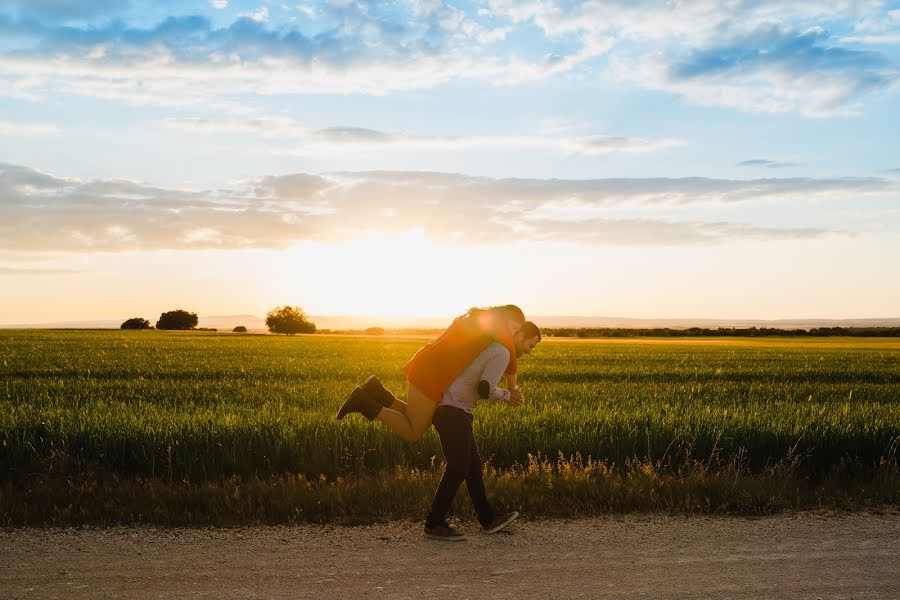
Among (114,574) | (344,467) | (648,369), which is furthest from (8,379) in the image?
(648,369)

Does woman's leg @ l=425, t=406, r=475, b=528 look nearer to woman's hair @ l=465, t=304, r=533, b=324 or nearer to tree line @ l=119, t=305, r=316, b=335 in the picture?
woman's hair @ l=465, t=304, r=533, b=324

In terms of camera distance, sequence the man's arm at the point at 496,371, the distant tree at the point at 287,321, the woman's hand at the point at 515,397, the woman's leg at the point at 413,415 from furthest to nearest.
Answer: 1. the distant tree at the point at 287,321
2. the woman's leg at the point at 413,415
3. the woman's hand at the point at 515,397
4. the man's arm at the point at 496,371

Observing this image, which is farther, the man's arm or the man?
the man

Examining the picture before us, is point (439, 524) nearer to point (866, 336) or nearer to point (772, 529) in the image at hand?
point (772, 529)

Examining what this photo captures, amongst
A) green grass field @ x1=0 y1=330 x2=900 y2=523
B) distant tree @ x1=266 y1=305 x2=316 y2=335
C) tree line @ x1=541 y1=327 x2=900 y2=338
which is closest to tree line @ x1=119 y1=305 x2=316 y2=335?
distant tree @ x1=266 y1=305 x2=316 y2=335

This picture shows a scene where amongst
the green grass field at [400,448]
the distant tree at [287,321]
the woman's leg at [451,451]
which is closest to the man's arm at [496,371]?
the woman's leg at [451,451]

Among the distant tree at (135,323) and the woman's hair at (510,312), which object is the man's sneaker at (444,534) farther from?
the distant tree at (135,323)

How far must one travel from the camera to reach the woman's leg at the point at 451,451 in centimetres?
719

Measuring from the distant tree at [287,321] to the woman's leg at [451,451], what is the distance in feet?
338

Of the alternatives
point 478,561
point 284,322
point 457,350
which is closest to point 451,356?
point 457,350

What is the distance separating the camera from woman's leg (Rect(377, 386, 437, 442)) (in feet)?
23.8

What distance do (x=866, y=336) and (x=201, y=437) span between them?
3559 inches

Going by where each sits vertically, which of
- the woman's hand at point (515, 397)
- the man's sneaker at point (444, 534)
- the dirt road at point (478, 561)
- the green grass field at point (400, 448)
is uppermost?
the woman's hand at point (515, 397)

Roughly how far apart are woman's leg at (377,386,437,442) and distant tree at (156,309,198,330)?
116993 mm
